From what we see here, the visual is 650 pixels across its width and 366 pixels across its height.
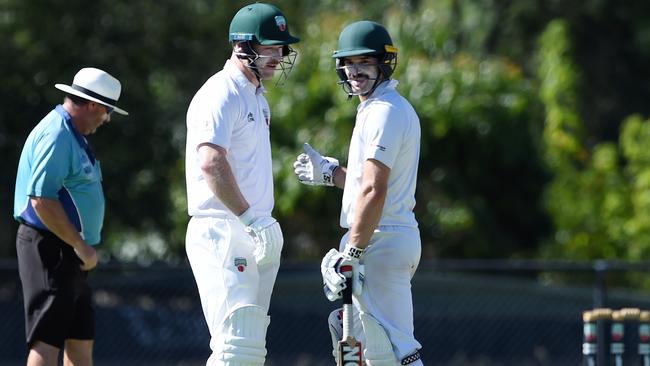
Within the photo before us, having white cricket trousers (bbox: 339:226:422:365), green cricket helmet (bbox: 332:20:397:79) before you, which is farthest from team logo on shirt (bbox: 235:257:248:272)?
green cricket helmet (bbox: 332:20:397:79)

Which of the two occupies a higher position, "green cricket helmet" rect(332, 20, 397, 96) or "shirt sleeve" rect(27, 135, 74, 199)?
"green cricket helmet" rect(332, 20, 397, 96)

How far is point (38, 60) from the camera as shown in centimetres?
1589

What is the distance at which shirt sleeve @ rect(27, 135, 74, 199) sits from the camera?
24.4ft

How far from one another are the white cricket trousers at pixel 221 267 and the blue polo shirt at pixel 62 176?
112cm

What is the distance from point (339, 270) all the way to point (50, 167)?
204 cm

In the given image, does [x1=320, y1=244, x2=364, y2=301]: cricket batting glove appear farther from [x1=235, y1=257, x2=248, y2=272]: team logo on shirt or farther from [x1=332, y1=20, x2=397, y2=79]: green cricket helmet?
[x1=332, y1=20, x2=397, y2=79]: green cricket helmet

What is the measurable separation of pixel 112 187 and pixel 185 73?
2.54 meters

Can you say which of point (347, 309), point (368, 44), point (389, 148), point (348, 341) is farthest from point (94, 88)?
point (348, 341)

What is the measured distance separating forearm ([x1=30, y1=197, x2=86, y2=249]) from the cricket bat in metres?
1.86

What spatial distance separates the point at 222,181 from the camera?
21.6ft

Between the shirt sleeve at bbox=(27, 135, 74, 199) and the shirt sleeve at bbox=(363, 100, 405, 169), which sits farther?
the shirt sleeve at bbox=(27, 135, 74, 199)

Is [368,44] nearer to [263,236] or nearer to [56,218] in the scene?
[263,236]

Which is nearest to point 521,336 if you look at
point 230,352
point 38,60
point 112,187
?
point 230,352

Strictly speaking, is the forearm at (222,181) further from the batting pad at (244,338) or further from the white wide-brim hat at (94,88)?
the white wide-brim hat at (94,88)
